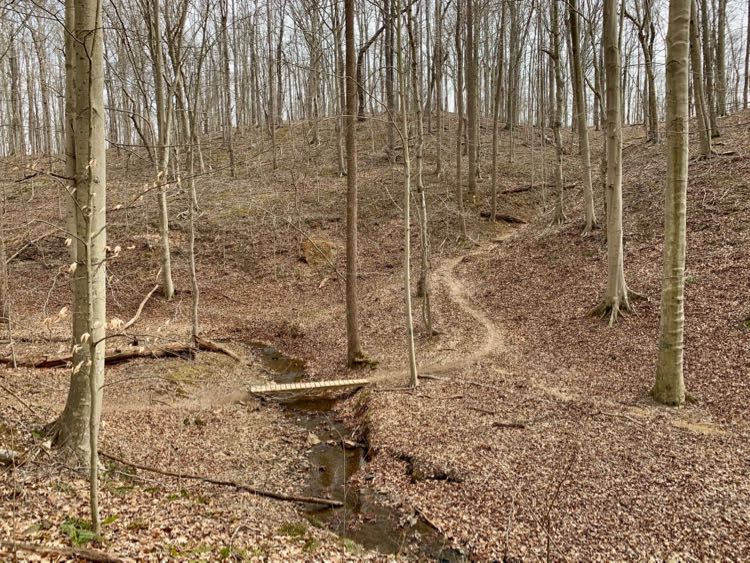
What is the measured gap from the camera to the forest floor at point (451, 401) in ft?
15.9

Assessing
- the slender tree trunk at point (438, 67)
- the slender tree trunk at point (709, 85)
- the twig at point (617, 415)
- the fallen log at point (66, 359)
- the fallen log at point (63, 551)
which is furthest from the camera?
the slender tree trunk at point (438, 67)

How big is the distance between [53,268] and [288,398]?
1454 centimetres

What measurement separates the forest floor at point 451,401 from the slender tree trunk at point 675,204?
1.66ft

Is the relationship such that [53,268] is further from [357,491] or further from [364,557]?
[364,557]

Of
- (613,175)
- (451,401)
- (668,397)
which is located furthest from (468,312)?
(668,397)

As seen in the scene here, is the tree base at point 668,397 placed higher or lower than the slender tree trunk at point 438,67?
lower

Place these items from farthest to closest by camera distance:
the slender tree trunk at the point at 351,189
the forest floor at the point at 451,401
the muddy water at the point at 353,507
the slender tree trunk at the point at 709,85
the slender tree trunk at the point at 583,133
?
1. the slender tree trunk at the point at 709,85
2. the slender tree trunk at the point at 583,133
3. the slender tree trunk at the point at 351,189
4. the muddy water at the point at 353,507
5. the forest floor at the point at 451,401

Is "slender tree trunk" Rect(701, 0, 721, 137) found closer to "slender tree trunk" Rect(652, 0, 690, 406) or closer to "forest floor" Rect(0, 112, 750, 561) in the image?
"forest floor" Rect(0, 112, 750, 561)

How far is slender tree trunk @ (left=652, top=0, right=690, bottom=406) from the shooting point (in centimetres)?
735

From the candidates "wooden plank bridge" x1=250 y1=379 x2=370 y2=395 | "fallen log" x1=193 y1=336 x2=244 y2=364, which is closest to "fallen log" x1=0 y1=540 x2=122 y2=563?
"wooden plank bridge" x1=250 y1=379 x2=370 y2=395

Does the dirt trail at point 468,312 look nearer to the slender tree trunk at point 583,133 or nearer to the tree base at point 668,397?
the tree base at point 668,397

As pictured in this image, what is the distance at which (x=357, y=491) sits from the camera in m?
6.65

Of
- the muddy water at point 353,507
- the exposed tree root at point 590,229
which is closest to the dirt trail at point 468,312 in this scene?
the muddy water at point 353,507

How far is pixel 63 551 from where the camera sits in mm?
3434
